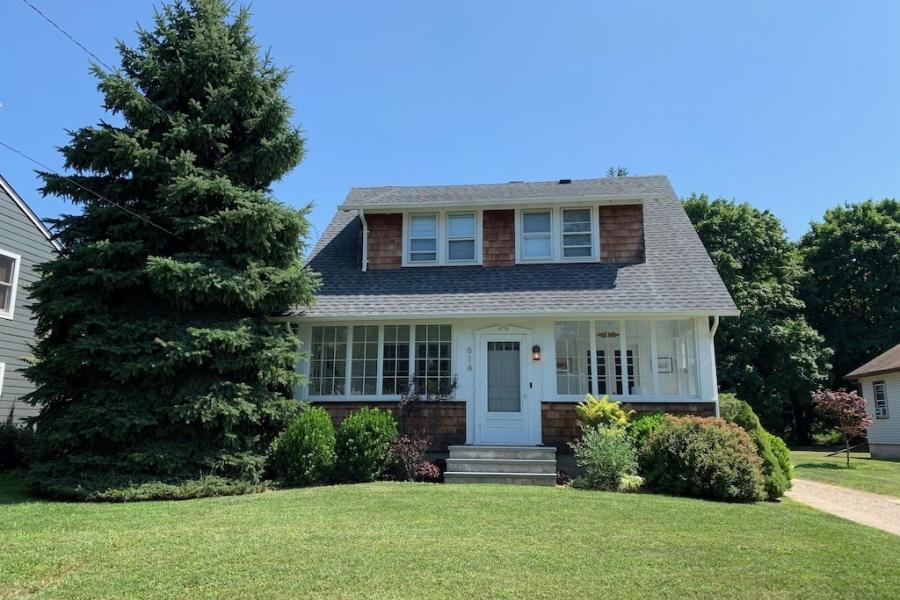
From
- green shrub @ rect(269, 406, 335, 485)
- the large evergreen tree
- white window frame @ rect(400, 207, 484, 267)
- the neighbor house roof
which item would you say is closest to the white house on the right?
the neighbor house roof

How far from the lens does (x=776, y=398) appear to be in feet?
86.5

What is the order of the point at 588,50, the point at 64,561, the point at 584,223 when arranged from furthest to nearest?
the point at 584,223 → the point at 588,50 → the point at 64,561

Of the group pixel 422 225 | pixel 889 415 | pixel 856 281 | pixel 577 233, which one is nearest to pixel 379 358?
pixel 422 225

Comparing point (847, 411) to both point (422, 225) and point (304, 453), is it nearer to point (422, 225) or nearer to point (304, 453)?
point (422, 225)

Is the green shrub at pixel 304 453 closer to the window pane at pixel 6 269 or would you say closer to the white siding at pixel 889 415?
the window pane at pixel 6 269

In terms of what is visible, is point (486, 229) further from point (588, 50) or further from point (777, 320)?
point (777, 320)

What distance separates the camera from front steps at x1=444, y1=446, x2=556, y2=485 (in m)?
9.84

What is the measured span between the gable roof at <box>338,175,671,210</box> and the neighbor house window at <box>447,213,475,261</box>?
1.53 feet

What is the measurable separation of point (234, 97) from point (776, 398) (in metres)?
26.3

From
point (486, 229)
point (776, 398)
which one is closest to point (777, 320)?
point (776, 398)

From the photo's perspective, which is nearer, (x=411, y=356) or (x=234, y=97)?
(x=234, y=97)

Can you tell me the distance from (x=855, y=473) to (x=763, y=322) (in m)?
14.0

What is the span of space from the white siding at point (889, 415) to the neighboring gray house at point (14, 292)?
2585 cm

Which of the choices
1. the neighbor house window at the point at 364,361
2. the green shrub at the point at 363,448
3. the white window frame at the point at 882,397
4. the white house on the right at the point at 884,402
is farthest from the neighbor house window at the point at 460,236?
the white window frame at the point at 882,397
